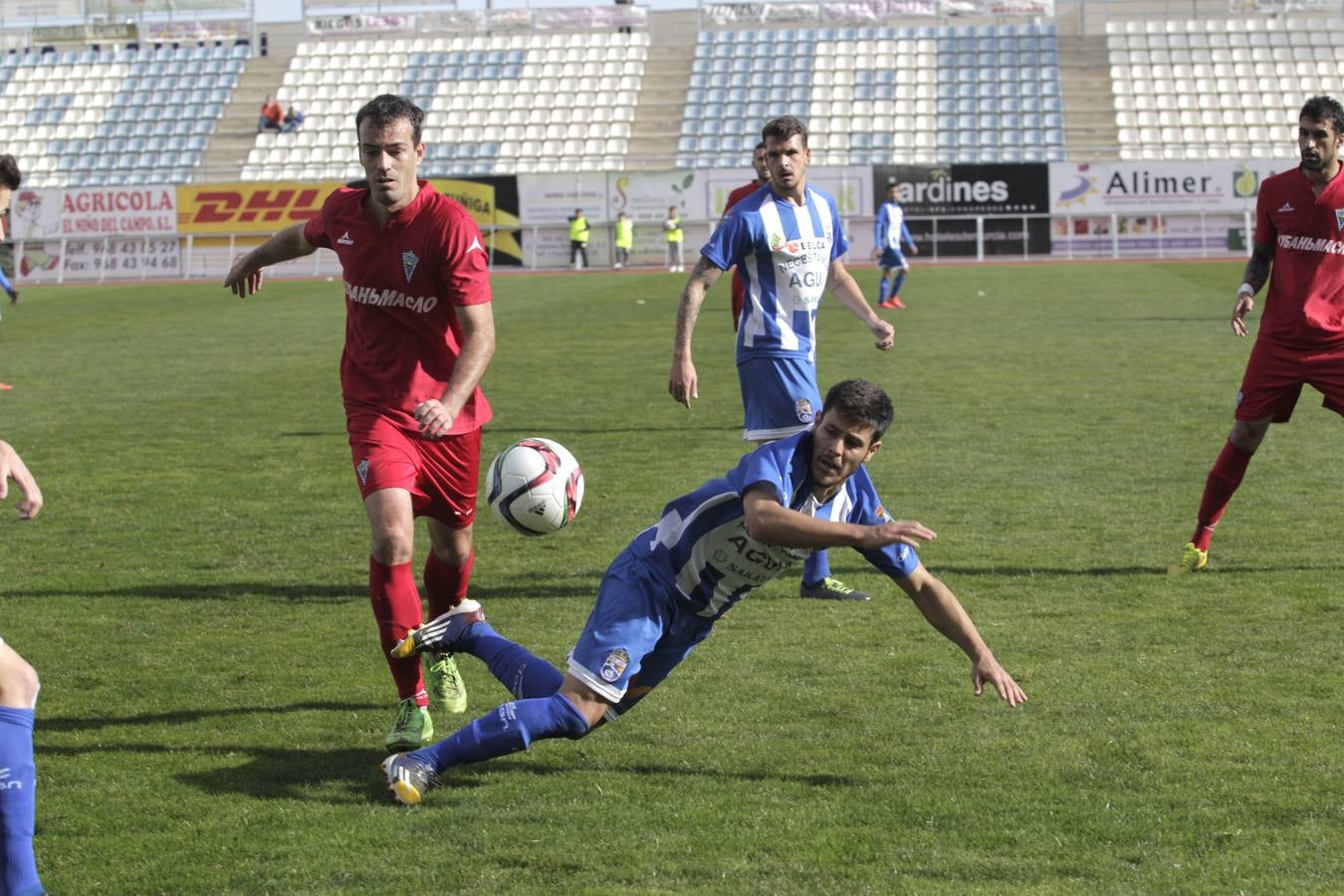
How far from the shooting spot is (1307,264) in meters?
7.28

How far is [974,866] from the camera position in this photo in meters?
3.95


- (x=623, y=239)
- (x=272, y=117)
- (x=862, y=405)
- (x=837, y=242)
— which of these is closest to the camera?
(x=862, y=405)

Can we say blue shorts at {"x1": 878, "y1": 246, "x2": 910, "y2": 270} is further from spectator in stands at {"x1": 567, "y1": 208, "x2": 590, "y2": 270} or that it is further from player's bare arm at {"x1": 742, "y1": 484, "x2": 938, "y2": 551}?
player's bare arm at {"x1": 742, "y1": 484, "x2": 938, "y2": 551}

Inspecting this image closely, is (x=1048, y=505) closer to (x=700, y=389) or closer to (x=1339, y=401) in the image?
(x=1339, y=401)

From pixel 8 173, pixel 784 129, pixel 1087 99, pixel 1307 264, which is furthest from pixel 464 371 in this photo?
pixel 1087 99

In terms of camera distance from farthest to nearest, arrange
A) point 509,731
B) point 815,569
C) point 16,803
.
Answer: point 815,569 < point 509,731 < point 16,803

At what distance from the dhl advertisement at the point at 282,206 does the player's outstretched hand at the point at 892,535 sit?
36043 mm

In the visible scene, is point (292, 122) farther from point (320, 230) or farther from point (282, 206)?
point (320, 230)

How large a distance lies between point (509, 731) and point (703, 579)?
27.9 inches

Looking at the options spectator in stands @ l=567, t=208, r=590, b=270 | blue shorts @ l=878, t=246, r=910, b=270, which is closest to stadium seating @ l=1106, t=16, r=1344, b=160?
spectator in stands @ l=567, t=208, r=590, b=270

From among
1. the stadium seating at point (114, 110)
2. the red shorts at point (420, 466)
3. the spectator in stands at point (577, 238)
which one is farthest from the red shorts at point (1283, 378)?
the stadium seating at point (114, 110)

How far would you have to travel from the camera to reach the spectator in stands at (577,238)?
38.6m

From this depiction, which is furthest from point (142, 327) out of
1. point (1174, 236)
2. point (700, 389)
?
point (1174, 236)

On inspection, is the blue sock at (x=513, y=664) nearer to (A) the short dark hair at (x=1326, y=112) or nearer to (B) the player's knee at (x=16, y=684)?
(B) the player's knee at (x=16, y=684)
